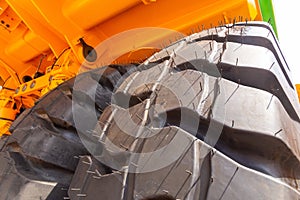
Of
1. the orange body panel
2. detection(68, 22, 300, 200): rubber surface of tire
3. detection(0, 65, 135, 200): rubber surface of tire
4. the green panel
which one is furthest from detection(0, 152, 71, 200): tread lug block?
the green panel

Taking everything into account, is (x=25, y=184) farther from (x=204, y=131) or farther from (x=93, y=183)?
(x=204, y=131)

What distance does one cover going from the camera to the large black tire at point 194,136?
59 cm

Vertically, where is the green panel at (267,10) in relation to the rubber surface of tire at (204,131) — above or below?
below

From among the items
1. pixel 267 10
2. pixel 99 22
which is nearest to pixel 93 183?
pixel 99 22

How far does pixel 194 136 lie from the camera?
636 mm

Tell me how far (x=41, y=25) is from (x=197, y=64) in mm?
1079

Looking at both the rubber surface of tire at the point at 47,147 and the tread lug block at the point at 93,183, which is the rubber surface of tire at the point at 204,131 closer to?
the tread lug block at the point at 93,183

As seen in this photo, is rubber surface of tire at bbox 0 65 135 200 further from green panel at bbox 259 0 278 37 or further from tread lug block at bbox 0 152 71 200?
green panel at bbox 259 0 278 37

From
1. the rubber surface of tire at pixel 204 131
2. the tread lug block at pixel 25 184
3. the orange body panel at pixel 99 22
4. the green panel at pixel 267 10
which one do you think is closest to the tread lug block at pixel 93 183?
the rubber surface of tire at pixel 204 131

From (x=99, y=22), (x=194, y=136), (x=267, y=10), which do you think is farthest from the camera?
(x=267, y=10)

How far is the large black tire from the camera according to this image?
59 cm

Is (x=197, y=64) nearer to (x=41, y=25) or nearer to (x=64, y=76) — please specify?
(x=64, y=76)

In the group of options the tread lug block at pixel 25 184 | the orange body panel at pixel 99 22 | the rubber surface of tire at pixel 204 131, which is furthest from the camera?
the orange body panel at pixel 99 22

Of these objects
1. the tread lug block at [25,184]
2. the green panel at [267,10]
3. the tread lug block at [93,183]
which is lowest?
the green panel at [267,10]
